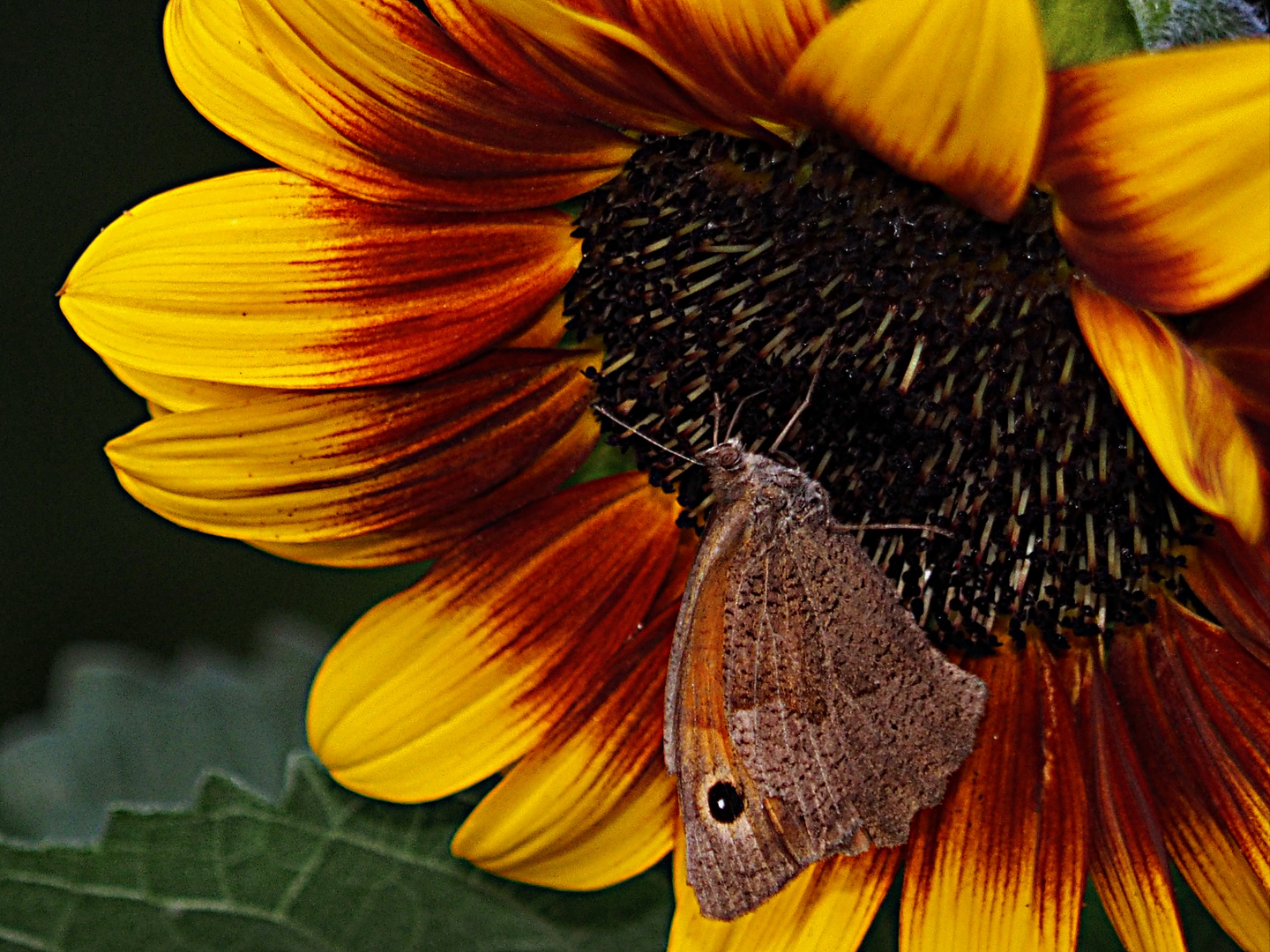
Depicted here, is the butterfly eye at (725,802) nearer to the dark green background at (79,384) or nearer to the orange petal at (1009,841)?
the orange petal at (1009,841)

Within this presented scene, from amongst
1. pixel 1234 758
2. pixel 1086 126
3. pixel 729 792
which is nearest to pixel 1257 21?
pixel 1086 126

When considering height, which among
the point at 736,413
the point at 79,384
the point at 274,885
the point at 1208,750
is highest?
the point at 736,413

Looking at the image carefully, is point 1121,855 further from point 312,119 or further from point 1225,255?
point 312,119

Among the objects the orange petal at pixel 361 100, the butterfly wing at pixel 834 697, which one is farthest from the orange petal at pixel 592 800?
the orange petal at pixel 361 100

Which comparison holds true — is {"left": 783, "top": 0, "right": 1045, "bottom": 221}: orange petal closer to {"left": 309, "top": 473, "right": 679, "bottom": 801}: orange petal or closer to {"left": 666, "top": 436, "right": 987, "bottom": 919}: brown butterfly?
{"left": 666, "top": 436, "right": 987, "bottom": 919}: brown butterfly

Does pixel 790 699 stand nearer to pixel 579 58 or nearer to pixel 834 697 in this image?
pixel 834 697

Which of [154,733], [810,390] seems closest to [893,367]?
[810,390]
